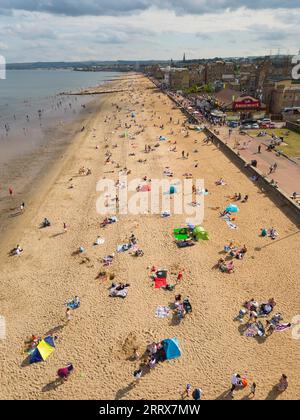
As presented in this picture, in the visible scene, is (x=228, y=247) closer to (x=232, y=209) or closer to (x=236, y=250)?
(x=236, y=250)

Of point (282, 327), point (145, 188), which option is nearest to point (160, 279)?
point (282, 327)

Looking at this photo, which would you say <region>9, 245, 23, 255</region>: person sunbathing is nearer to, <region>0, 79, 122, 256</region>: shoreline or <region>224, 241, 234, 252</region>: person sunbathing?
<region>0, 79, 122, 256</region>: shoreline

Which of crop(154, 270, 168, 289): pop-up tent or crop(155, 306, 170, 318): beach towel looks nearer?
crop(155, 306, 170, 318): beach towel

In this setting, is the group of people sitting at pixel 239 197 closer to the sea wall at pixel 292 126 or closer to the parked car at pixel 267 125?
the sea wall at pixel 292 126

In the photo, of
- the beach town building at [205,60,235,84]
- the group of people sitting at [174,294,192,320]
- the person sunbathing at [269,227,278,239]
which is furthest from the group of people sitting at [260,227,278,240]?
the beach town building at [205,60,235,84]

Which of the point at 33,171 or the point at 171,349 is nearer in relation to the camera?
the point at 171,349

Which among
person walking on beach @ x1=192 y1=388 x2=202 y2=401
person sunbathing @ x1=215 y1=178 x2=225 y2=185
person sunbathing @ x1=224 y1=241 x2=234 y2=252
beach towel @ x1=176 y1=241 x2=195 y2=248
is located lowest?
person walking on beach @ x1=192 y1=388 x2=202 y2=401
